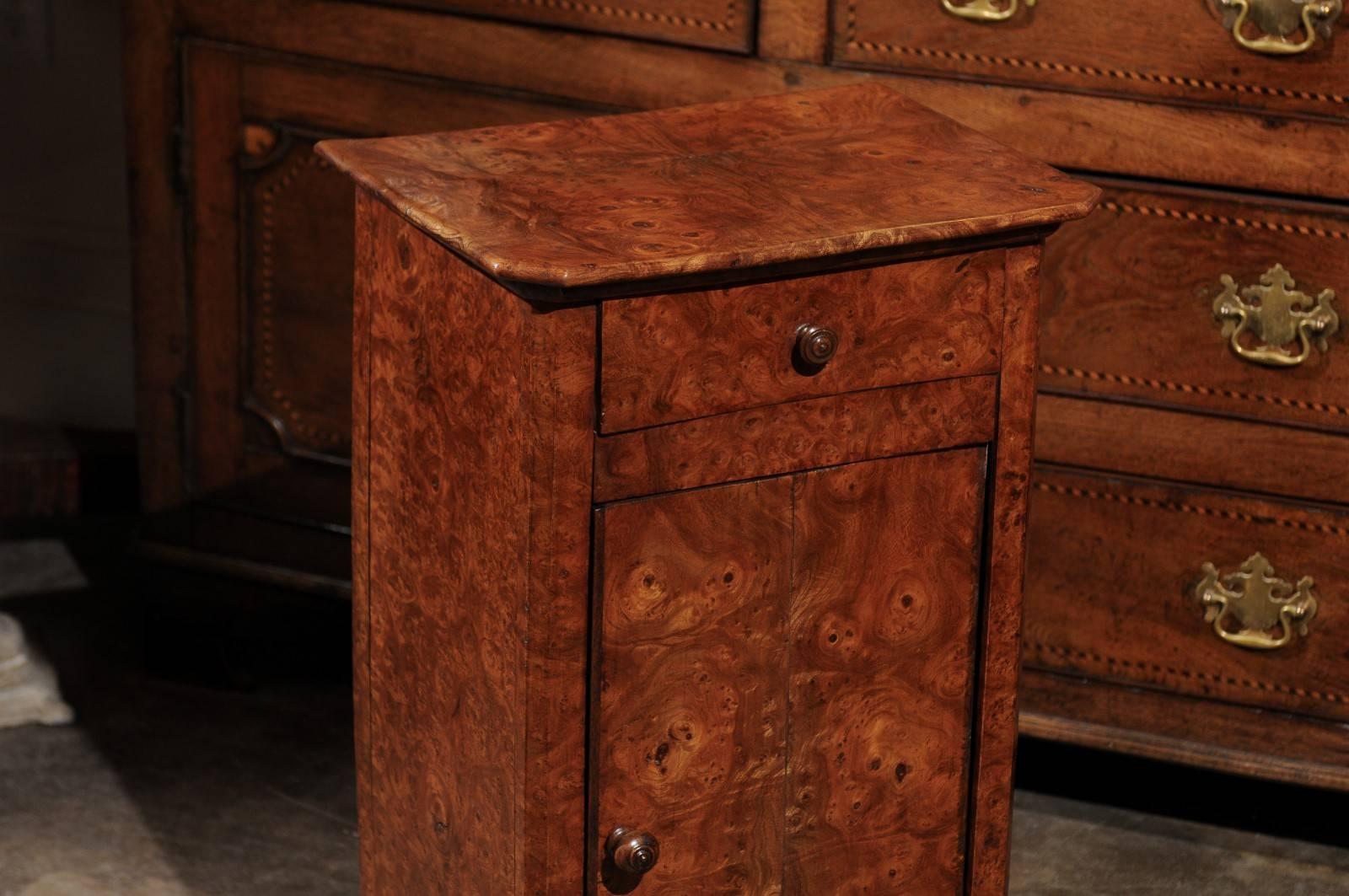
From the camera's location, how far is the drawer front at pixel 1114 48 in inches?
81.4

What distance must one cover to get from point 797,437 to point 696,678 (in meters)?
0.21

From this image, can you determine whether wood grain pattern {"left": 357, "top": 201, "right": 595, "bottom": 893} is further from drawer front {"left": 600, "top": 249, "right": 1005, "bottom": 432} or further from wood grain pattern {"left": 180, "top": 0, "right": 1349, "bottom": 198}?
wood grain pattern {"left": 180, "top": 0, "right": 1349, "bottom": 198}

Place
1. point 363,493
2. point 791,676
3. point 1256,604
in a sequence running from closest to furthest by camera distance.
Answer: point 791,676 → point 363,493 → point 1256,604

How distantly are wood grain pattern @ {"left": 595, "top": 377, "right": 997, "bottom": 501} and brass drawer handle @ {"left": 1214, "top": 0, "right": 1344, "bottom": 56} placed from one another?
51cm

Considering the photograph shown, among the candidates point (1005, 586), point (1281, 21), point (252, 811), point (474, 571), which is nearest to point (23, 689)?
point (252, 811)

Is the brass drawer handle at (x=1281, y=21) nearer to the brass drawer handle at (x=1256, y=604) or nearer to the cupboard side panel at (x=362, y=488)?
the brass drawer handle at (x=1256, y=604)

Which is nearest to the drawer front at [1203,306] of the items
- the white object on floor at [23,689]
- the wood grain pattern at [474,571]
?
the wood grain pattern at [474,571]

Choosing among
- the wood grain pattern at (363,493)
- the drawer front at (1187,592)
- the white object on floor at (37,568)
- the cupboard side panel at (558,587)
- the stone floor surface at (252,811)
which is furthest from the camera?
the white object on floor at (37,568)

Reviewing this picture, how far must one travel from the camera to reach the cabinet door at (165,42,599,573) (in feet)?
7.84

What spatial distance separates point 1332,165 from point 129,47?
1.32 meters

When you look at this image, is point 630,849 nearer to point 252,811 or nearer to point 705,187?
point 705,187

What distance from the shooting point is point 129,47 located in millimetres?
2473

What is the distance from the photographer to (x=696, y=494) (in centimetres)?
172

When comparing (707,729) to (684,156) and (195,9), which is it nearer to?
(684,156)
